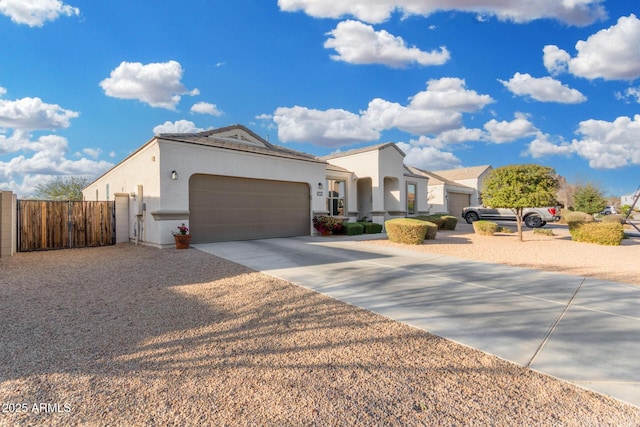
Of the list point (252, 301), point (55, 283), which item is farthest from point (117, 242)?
point (252, 301)

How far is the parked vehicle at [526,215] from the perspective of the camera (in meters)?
18.3

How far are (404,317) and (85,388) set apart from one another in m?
3.40

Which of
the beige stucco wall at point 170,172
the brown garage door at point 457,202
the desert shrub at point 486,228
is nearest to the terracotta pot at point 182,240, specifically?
the beige stucco wall at point 170,172

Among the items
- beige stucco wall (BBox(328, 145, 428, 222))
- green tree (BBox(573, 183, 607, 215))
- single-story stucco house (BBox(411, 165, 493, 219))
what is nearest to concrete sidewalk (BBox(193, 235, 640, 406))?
beige stucco wall (BBox(328, 145, 428, 222))

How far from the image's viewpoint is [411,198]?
2030 cm

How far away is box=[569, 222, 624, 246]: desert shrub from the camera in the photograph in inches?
427

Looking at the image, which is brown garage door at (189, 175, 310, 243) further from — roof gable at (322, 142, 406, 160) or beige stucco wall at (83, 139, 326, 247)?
roof gable at (322, 142, 406, 160)

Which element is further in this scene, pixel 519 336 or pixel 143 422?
pixel 519 336

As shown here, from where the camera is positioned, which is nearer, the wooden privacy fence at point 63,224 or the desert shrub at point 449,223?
the wooden privacy fence at point 63,224

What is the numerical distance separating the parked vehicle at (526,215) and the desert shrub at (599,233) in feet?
16.6

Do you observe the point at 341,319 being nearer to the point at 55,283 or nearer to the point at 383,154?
the point at 55,283

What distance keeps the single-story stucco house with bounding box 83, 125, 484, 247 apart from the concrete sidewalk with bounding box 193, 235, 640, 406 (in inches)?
140

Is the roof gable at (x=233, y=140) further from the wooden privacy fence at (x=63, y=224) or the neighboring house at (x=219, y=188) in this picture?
the wooden privacy fence at (x=63, y=224)

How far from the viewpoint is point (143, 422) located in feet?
6.86
